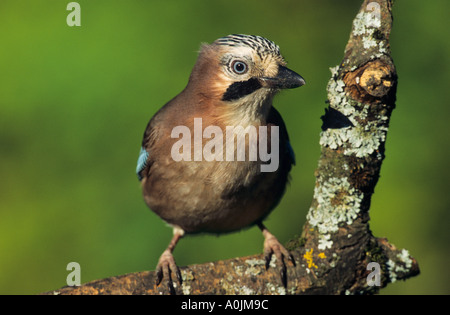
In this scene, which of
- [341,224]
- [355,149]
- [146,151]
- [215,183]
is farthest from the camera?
[146,151]

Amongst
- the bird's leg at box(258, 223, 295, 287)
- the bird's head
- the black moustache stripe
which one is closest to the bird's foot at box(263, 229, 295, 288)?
the bird's leg at box(258, 223, 295, 287)

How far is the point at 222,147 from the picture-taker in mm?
4984

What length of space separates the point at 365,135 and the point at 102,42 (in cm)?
309

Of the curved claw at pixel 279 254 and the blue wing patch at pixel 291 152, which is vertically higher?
the blue wing patch at pixel 291 152

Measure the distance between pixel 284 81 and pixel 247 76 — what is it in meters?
0.29

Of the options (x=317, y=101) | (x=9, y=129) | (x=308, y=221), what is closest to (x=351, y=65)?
(x=308, y=221)

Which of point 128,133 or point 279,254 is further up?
point 128,133

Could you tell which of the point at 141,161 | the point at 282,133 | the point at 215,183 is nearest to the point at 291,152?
the point at 282,133

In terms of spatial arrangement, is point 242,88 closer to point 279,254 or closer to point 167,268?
point 279,254

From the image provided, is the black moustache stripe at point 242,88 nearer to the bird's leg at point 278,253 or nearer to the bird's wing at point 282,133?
the bird's wing at point 282,133

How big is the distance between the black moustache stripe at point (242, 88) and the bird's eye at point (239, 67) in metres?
0.09

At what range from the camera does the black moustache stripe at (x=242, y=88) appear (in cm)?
480

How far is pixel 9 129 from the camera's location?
6332 millimetres

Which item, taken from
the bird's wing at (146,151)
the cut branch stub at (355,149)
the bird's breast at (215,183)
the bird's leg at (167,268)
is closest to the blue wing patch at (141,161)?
the bird's wing at (146,151)
